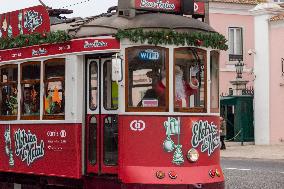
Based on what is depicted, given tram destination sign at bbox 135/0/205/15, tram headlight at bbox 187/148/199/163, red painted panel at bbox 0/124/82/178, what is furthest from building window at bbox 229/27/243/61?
tram headlight at bbox 187/148/199/163

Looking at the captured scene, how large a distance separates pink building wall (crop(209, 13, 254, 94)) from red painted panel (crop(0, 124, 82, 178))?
89.2 ft

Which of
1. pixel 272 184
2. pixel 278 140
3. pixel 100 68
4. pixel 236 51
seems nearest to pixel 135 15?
pixel 100 68

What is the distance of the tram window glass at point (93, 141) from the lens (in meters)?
11.4

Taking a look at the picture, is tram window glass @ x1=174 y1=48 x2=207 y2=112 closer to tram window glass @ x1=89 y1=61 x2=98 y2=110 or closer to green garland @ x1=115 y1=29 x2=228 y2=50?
green garland @ x1=115 y1=29 x2=228 y2=50

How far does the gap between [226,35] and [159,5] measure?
1136 inches

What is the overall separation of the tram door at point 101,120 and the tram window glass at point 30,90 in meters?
1.17

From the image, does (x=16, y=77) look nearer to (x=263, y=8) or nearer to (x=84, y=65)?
(x=84, y=65)

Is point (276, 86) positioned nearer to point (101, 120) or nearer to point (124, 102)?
point (101, 120)

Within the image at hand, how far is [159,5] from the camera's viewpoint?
38.6ft

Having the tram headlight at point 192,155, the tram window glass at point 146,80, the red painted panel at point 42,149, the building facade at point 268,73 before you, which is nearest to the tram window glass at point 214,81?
the tram headlight at point 192,155

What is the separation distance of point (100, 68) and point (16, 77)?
6.81 feet

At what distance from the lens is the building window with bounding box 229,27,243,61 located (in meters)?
40.5

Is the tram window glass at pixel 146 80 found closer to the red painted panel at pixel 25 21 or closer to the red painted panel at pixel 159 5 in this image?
the red painted panel at pixel 159 5

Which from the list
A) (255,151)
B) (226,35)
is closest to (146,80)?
(255,151)
